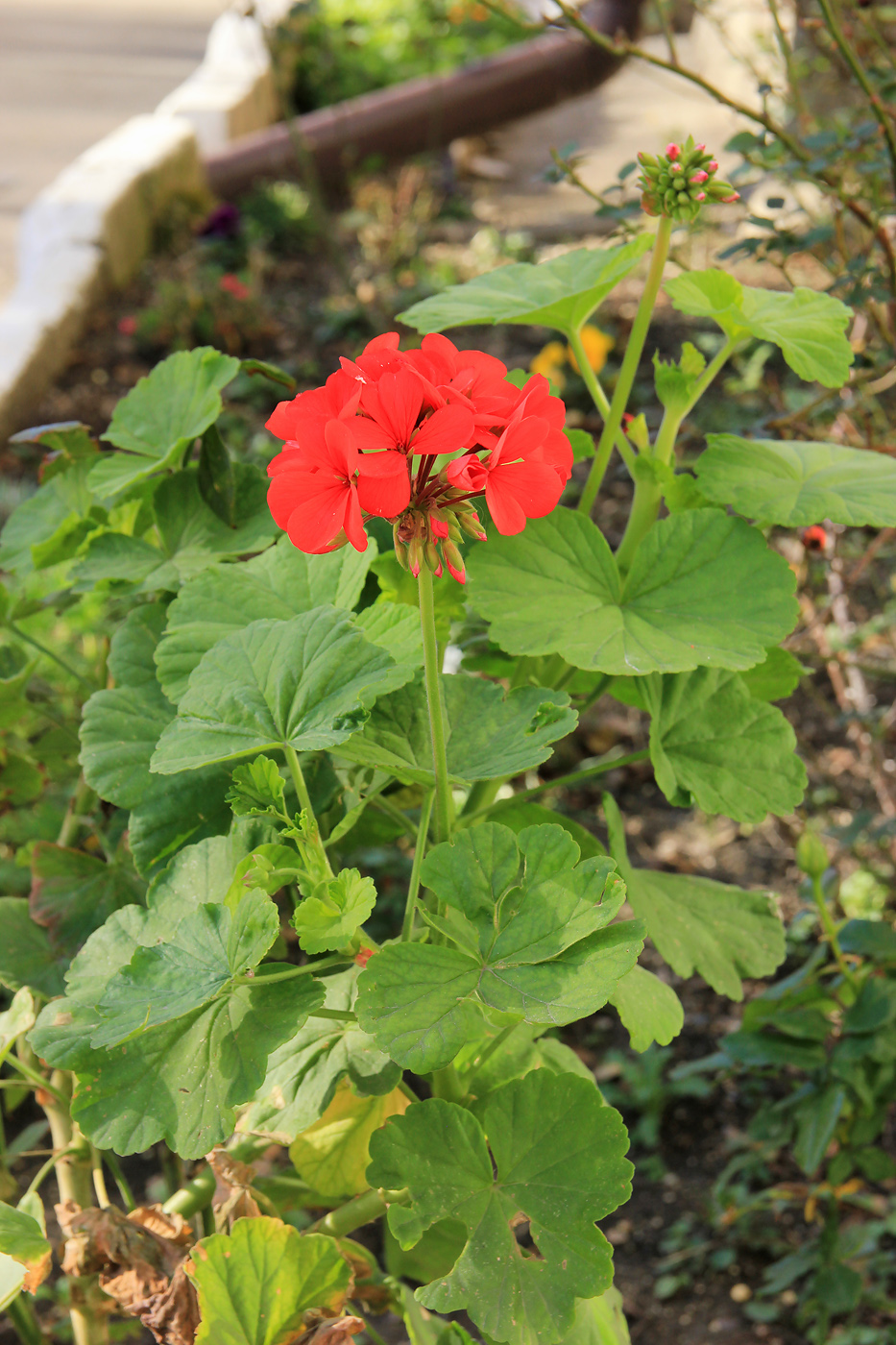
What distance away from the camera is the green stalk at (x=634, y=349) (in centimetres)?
96

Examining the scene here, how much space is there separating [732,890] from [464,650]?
1.20ft

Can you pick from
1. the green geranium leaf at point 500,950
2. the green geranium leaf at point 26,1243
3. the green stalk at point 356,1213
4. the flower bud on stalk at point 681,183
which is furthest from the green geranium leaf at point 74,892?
the flower bud on stalk at point 681,183

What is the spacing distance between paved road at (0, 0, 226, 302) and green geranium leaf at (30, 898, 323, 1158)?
15.7 ft

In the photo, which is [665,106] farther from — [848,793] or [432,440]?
[432,440]

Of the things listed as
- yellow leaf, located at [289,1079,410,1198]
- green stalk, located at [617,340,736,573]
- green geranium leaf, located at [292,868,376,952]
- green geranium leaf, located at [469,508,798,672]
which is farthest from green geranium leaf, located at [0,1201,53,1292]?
green stalk, located at [617,340,736,573]

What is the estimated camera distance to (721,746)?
0.99 meters

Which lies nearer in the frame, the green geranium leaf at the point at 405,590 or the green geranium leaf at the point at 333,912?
the green geranium leaf at the point at 333,912

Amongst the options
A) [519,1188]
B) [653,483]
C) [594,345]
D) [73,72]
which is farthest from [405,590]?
[73,72]

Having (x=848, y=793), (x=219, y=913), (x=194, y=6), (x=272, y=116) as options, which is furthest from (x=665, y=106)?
(x=219, y=913)

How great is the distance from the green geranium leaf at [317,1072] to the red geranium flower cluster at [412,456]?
36cm

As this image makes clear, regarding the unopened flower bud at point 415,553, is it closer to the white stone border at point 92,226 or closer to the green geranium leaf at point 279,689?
the green geranium leaf at point 279,689

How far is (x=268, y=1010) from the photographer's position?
2.57 feet

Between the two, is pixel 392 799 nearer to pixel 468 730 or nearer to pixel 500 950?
pixel 468 730

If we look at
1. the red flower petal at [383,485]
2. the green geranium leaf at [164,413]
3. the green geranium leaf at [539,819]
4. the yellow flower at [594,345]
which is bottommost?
the yellow flower at [594,345]
